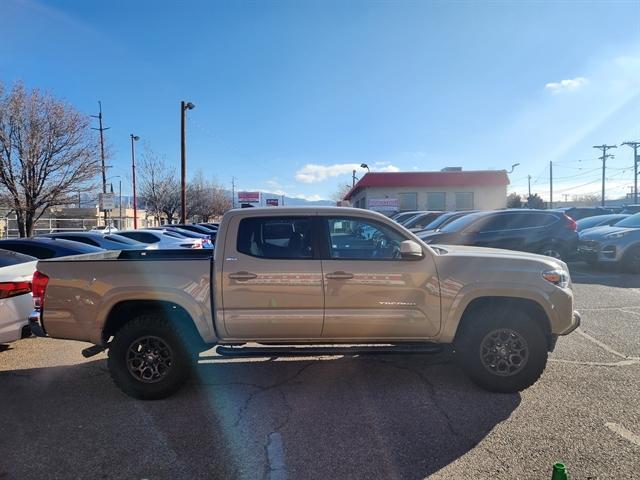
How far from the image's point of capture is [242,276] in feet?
13.5

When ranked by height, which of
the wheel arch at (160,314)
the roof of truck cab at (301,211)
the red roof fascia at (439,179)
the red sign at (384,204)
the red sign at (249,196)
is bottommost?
the wheel arch at (160,314)

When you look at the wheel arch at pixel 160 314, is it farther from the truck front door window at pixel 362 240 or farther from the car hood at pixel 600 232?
the car hood at pixel 600 232

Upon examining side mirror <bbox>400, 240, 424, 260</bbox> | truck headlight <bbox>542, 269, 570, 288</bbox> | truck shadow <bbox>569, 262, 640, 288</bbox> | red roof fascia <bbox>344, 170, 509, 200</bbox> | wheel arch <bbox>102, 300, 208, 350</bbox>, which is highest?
red roof fascia <bbox>344, 170, 509, 200</bbox>

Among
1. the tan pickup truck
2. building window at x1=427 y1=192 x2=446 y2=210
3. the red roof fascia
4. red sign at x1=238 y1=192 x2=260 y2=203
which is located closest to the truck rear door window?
the tan pickup truck

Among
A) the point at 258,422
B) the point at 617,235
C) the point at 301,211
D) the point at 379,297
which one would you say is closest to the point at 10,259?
the point at 301,211

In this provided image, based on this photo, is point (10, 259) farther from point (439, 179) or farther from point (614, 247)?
point (439, 179)

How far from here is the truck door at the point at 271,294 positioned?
4.11 metres

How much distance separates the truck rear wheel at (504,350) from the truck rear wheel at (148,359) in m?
2.79

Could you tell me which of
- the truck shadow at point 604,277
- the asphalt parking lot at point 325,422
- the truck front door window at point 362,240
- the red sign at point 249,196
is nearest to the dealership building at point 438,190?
the red sign at point 249,196

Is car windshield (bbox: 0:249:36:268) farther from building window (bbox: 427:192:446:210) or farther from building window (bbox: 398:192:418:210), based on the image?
building window (bbox: 427:192:446:210)

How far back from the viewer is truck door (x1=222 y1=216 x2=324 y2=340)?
4.11 metres

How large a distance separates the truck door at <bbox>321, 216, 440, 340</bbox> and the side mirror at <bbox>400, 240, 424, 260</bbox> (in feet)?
0.23

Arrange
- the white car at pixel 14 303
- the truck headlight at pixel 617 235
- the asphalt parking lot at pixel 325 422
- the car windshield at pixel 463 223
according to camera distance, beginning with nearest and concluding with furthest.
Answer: the asphalt parking lot at pixel 325 422, the white car at pixel 14 303, the car windshield at pixel 463 223, the truck headlight at pixel 617 235

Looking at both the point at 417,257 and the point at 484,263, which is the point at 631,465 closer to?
the point at 484,263
